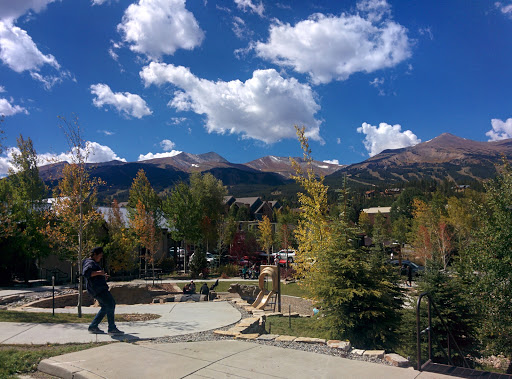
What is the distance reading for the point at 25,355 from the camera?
585 centimetres

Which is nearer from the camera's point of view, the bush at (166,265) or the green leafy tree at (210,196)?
the bush at (166,265)

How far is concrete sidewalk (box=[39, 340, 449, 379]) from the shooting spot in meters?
4.91

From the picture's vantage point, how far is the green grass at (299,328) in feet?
30.8

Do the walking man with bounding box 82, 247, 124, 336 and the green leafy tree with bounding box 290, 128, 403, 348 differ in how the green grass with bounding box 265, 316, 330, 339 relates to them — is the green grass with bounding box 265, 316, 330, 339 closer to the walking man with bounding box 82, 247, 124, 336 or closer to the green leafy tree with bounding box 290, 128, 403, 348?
the green leafy tree with bounding box 290, 128, 403, 348

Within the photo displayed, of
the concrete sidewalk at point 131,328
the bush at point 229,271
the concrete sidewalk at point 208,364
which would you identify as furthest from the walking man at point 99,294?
the bush at point 229,271

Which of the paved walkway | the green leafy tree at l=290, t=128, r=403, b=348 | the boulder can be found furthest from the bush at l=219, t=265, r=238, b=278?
the boulder

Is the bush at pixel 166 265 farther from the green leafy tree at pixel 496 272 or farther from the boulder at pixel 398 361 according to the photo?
the boulder at pixel 398 361

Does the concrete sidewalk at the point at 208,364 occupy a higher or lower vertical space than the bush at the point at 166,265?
higher

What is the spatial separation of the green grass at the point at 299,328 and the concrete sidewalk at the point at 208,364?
11.2 feet

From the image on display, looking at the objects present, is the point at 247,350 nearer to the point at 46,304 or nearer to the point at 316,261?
the point at 316,261

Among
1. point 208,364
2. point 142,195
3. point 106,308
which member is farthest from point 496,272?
point 142,195

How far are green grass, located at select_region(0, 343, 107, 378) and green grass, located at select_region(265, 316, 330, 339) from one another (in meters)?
5.39

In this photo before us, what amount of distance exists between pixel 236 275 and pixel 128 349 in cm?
2908

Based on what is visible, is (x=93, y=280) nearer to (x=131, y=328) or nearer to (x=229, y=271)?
(x=131, y=328)
